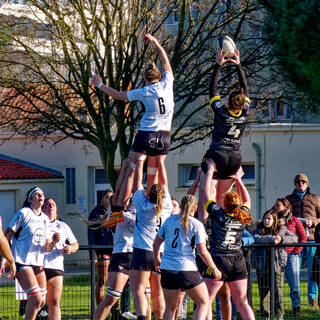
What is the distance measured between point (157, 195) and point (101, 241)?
4.45 metres

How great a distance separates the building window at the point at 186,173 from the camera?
31766mm

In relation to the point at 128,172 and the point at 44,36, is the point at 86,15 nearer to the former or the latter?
the point at 44,36

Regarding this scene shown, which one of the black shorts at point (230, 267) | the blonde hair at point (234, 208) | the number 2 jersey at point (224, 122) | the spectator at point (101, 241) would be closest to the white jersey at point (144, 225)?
the black shorts at point (230, 267)

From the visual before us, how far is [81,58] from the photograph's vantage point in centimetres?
2322

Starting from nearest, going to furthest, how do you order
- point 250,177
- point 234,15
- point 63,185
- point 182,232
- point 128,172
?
point 182,232, point 128,172, point 234,15, point 250,177, point 63,185

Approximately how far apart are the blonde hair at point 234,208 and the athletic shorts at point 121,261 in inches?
66.7

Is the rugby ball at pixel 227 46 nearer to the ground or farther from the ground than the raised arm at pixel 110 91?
farther from the ground

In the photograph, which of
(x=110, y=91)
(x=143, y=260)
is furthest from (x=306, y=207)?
(x=110, y=91)

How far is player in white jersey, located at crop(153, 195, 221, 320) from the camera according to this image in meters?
11.6

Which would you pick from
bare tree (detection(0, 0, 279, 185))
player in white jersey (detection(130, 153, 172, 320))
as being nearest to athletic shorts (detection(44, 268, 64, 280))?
player in white jersey (detection(130, 153, 172, 320))

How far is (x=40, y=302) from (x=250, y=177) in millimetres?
18182

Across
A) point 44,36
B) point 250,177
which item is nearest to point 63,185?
point 250,177

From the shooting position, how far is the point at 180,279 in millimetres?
11586

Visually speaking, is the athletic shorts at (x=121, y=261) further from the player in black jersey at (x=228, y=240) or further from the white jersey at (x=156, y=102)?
the white jersey at (x=156, y=102)
